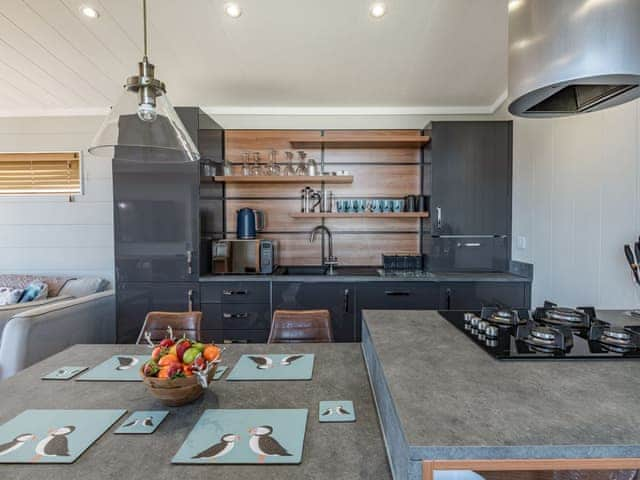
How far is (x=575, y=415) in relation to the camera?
0.68 meters

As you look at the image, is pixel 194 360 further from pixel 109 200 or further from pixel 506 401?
pixel 109 200

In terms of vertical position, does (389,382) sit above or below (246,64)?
below

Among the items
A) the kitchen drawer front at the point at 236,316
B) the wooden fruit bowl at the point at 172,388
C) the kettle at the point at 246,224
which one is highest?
the kettle at the point at 246,224

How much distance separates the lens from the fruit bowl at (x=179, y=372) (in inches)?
39.1

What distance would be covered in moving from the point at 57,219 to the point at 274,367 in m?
3.65

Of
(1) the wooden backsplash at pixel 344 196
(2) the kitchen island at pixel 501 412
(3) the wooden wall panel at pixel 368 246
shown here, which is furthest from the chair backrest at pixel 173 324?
(3) the wooden wall panel at pixel 368 246

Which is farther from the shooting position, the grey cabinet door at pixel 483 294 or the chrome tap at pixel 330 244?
the chrome tap at pixel 330 244

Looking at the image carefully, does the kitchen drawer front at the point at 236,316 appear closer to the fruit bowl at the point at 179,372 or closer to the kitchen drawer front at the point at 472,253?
the kitchen drawer front at the point at 472,253

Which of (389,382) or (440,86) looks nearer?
(389,382)

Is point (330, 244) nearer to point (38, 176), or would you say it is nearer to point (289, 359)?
point (289, 359)

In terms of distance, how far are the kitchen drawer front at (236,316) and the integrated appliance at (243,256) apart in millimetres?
340

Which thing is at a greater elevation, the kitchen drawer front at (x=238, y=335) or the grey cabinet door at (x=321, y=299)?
the grey cabinet door at (x=321, y=299)

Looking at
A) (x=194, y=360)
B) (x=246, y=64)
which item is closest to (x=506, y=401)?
(x=194, y=360)

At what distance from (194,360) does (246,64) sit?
7.56 feet
